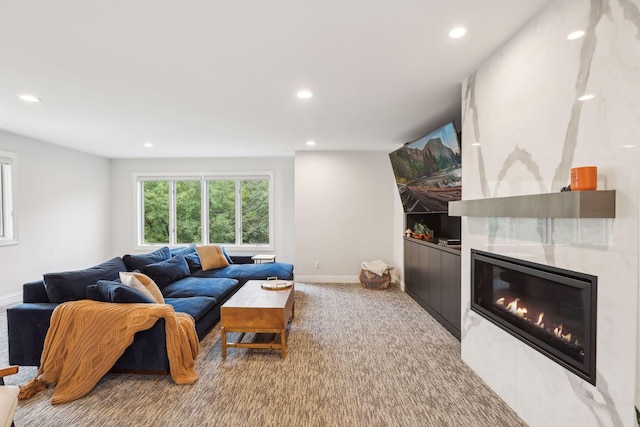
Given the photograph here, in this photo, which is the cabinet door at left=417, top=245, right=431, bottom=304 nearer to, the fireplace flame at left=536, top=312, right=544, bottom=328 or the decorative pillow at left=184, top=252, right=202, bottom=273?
the fireplace flame at left=536, top=312, right=544, bottom=328

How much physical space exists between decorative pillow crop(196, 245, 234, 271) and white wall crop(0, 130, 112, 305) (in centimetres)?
235

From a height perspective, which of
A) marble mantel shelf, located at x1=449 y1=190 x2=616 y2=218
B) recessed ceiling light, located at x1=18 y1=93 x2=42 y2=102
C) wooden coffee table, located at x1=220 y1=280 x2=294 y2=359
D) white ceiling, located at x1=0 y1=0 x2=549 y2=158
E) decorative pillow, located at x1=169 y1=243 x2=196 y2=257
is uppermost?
white ceiling, located at x1=0 y1=0 x2=549 y2=158

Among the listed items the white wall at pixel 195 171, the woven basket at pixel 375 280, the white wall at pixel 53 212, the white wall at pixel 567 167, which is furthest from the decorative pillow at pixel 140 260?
the white wall at pixel 567 167

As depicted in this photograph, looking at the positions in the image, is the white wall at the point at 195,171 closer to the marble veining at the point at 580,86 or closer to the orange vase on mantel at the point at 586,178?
the marble veining at the point at 580,86

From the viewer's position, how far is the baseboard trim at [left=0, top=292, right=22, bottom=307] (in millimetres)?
4340

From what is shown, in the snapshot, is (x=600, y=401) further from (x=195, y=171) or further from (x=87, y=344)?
(x=195, y=171)

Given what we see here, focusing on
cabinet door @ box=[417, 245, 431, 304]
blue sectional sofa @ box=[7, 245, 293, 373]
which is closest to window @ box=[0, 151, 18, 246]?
blue sectional sofa @ box=[7, 245, 293, 373]

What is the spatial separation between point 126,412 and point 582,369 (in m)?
2.67

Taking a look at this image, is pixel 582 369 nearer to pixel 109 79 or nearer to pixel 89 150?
pixel 109 79

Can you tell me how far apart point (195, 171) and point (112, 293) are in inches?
174

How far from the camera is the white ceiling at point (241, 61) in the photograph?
179 cm

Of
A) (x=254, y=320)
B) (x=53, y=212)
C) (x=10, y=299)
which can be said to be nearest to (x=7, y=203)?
(x=53, y=212)

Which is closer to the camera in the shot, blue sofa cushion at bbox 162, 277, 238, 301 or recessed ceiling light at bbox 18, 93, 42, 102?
recessed ceiling light at bbox 18, 93, 42, 102

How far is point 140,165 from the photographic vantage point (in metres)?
6.59
